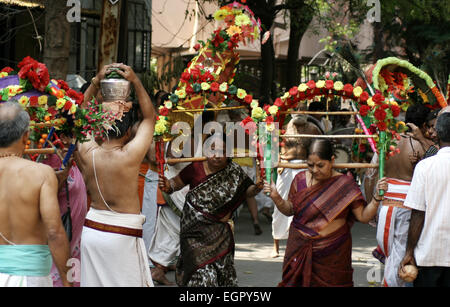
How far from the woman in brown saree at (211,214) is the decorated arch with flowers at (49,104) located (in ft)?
4.72

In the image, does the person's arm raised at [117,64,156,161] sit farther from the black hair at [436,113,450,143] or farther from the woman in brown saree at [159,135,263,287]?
the black hair at [436,113,450,143]

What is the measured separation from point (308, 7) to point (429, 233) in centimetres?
1038

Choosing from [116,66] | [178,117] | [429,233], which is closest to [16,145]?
[116,66]

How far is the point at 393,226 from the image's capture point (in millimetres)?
6660

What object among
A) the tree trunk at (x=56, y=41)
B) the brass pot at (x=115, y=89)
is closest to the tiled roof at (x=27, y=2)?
the tree trunk at (x=56, y=41)

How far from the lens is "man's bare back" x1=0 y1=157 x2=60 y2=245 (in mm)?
4289

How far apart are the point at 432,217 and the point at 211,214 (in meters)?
2.17

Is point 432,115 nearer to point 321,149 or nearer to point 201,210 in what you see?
point 321,149

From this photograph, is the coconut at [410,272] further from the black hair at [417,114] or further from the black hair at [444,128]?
the black hair at [417,114]

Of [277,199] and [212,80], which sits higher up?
[212,80]

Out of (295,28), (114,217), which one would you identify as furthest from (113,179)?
(295,28)

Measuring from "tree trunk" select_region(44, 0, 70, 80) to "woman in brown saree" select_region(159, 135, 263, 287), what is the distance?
3.05m
